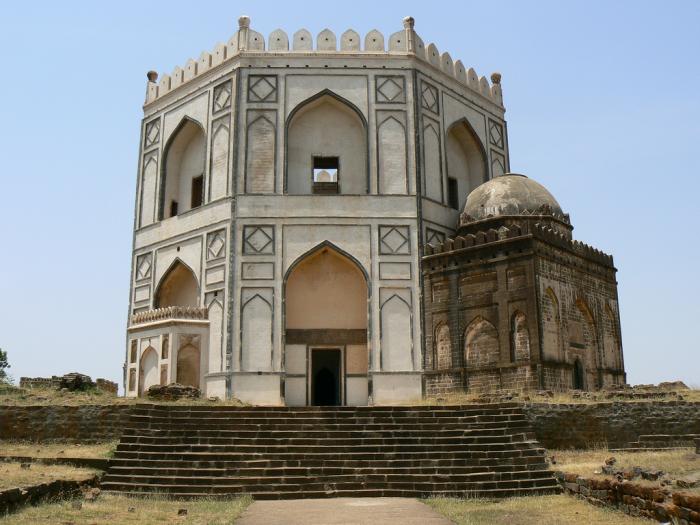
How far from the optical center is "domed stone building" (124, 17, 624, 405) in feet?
64.8

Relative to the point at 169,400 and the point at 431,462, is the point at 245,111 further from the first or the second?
the point at 431,462

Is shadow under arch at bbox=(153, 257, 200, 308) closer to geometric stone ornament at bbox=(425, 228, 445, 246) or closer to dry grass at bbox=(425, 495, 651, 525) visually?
geometric stone ornament at bbox=(425, 228, 445, 246)

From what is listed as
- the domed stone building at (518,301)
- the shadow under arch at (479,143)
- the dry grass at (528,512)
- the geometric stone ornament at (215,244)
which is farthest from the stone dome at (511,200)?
the dry grass at (528,512)

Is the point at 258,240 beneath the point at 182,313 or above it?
above

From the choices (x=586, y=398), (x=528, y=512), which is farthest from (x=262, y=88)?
(x=528, y=512)

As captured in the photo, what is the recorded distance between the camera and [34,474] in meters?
11.1

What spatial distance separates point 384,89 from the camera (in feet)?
74.6

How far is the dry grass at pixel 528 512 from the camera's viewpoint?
349 inches

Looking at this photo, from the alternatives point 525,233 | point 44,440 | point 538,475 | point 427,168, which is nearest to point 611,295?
point 525,233

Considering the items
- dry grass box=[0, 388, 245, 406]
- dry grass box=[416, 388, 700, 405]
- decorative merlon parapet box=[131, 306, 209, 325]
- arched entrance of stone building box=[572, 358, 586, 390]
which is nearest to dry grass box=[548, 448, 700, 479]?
dry grass box=[416, 388, 700, 405]

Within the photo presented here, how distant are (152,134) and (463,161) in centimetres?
→ 1092

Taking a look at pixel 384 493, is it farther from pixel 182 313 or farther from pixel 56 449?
pixel 182 313

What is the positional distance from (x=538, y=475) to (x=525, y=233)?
26.9 feet

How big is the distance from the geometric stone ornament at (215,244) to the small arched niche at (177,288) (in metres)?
1.38
